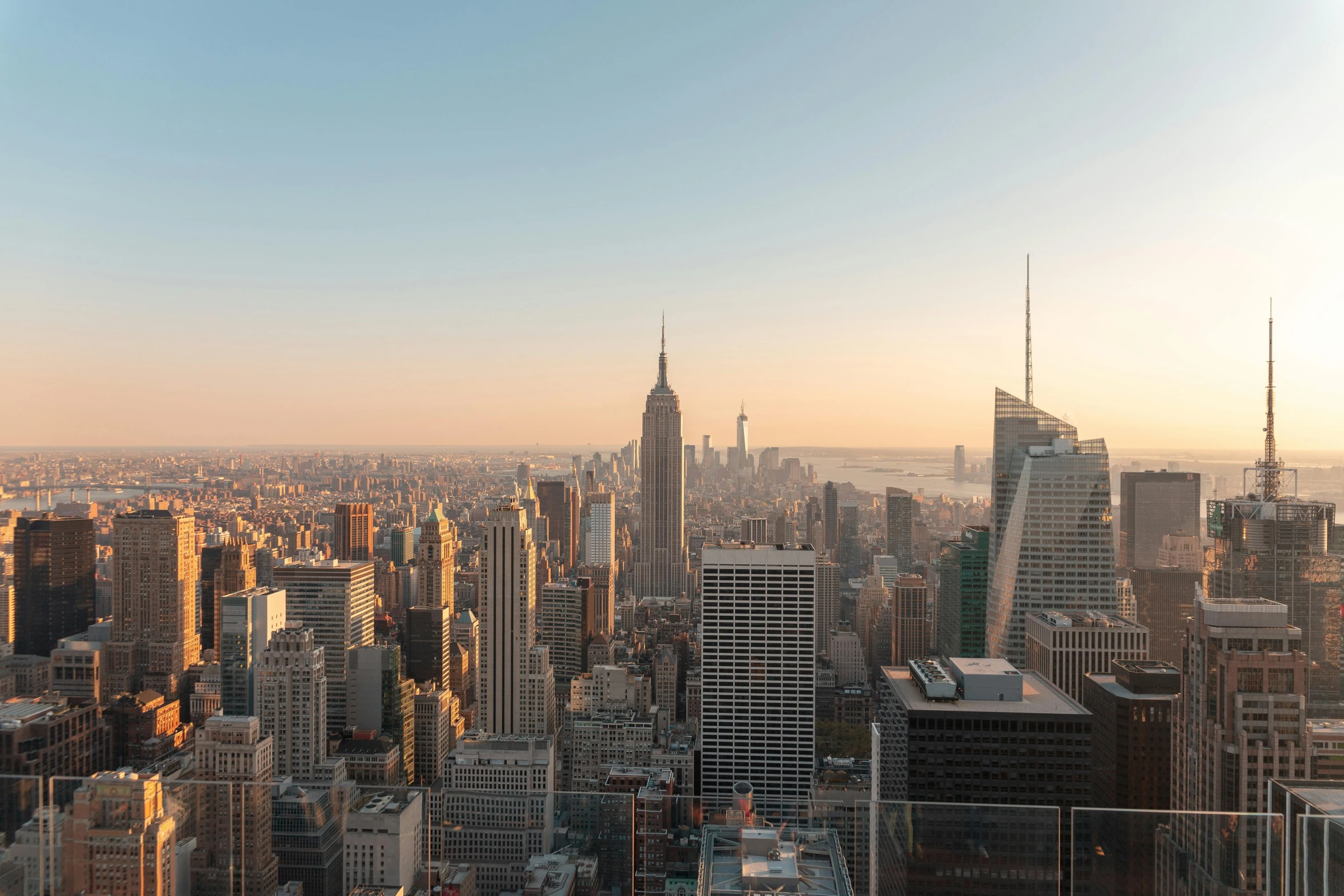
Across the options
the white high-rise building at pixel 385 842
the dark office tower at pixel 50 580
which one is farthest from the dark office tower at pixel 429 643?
the white high-rise building at pixel 385 842

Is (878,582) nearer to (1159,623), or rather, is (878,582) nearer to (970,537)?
(970,537)

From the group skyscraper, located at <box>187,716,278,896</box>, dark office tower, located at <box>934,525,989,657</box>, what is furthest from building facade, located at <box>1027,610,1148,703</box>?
skyscraper, located at <box>187,716,278,896</box>

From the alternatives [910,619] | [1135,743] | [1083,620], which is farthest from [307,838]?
[910,619]

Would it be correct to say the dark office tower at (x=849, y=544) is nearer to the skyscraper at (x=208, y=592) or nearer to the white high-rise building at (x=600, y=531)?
the white high-rise building at (x=600, y=531)

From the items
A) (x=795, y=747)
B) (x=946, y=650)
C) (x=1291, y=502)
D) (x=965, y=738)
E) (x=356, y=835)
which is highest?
(x=1291, y=502)

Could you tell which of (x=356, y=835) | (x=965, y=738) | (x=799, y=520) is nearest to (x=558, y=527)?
(x=799, y=520)

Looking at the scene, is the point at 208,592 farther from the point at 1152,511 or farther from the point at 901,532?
the point at 1152,511

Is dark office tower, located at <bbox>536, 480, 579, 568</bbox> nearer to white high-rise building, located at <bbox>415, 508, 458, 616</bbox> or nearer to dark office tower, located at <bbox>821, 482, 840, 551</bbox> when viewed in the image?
white high-rise building, located at <bbox>415, 508, 458, 616</bbox>
